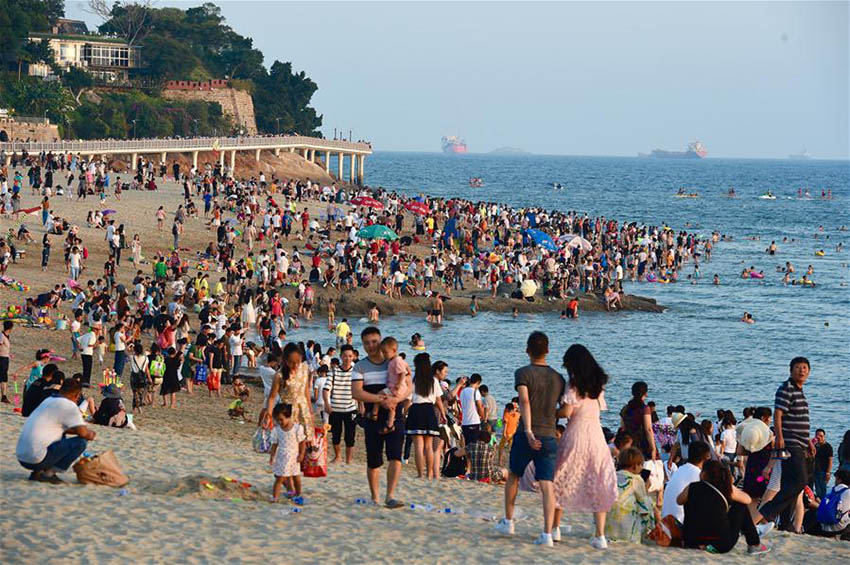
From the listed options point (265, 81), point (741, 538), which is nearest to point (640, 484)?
point (741, 538)

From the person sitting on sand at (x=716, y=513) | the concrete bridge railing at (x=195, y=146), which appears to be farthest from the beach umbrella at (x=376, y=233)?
the person sitting on sand at (x=716, y=513)

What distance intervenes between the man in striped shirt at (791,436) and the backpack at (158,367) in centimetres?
1123

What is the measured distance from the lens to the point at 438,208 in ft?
197

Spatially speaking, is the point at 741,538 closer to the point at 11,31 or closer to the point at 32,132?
the point at 32,132

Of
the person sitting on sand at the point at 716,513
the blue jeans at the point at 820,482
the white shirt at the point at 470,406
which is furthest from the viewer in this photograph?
the white shirt at the point at 470,406

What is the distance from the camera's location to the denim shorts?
9.86 m

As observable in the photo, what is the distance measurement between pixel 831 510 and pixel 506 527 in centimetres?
383

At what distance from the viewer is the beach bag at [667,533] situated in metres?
10.7

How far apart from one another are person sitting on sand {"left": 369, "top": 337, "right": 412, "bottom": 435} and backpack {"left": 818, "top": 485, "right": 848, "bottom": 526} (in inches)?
184

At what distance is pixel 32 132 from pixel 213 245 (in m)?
34.2

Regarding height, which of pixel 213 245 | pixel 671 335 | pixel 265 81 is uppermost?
pixel 265 81

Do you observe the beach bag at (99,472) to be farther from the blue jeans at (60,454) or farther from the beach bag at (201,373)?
the beach bag at (201,373)

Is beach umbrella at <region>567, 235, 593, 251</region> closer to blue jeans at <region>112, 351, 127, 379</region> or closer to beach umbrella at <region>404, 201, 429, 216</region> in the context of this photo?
beach umbrella at <region>404, 201, 429, 216</region>

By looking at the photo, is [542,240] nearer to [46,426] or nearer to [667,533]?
[667,533]
